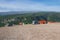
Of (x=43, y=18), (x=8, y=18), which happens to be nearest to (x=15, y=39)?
(x=8, y=18)

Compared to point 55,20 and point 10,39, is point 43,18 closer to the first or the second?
point 55,20

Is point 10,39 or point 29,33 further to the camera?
point 29,33

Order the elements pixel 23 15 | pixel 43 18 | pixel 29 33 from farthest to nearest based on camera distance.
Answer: pixel 23 15
pixel 43 18
pixel 29 33

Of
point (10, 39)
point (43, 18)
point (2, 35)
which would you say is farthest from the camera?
point (43, 18)

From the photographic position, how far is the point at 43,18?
64.8 feet

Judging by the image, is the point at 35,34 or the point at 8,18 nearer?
the point at 35,34

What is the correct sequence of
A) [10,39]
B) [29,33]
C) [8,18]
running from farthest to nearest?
[8,18]
[29,33]
[10,39]

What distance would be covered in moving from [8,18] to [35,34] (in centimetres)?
684

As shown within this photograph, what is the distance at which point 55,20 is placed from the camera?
20.3 meters

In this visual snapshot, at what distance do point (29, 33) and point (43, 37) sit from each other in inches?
51.2

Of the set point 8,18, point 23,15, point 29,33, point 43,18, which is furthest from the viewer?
point 23,15

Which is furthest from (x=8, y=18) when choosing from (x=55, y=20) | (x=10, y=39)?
(x=10, y=39)

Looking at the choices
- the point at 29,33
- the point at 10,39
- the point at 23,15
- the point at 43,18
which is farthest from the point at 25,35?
the point at 23,15

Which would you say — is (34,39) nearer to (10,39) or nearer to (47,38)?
(47,38)
